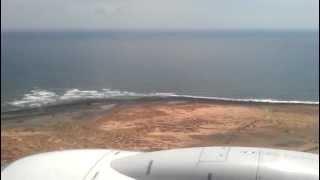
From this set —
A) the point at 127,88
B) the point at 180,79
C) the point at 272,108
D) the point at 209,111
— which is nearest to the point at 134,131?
the point at 209,111

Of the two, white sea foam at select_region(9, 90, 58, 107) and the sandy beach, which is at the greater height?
the sandy beach

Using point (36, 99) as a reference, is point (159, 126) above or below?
above

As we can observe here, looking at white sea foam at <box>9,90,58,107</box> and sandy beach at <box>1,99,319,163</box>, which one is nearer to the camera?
sandy beach at <box>1,99,319,163</box>

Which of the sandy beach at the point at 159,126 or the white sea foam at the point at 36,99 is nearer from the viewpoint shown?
the sandy beach at the point at 159,126

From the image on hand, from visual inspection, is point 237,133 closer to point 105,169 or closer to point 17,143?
point 17,143

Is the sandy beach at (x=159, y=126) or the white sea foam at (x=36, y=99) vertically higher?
the sandy beach at (x=159, y=126)

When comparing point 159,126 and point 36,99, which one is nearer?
point 159,126

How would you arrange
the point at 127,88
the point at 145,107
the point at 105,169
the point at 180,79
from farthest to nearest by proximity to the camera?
the point at 180,79, the point at 127,88, the point at 145,107, the point at 105,169

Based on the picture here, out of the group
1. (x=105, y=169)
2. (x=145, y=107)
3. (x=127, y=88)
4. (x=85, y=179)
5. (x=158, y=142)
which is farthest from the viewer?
(x=127, y=88)
